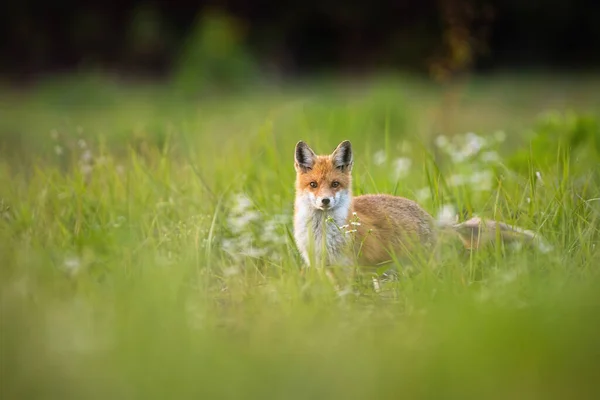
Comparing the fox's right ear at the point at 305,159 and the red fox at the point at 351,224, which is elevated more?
the fox's right ear at the point at 305,159

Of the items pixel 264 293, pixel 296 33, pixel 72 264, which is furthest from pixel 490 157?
pixel 296 33

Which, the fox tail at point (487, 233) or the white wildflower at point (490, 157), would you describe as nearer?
the fox tail at point (487, 233)

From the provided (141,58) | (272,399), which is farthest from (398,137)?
(141,58)

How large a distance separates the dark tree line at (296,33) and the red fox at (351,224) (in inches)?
643

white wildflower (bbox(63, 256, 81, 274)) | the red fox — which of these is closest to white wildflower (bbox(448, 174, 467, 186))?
the red fox

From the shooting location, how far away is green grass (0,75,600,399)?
2.94m

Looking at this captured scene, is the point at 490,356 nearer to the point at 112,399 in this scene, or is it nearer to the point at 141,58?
the point at 112,399

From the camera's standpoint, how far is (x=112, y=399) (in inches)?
111

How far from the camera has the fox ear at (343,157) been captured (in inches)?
201

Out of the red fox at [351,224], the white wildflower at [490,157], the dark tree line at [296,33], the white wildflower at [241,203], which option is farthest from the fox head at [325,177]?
the dark tree line at [296,33]

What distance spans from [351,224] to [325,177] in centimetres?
40

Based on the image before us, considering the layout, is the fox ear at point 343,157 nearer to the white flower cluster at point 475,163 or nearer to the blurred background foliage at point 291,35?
the white flower cluster at point 475,163

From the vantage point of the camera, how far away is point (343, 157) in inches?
203

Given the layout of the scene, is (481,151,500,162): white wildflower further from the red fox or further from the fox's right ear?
the fox's right ear
